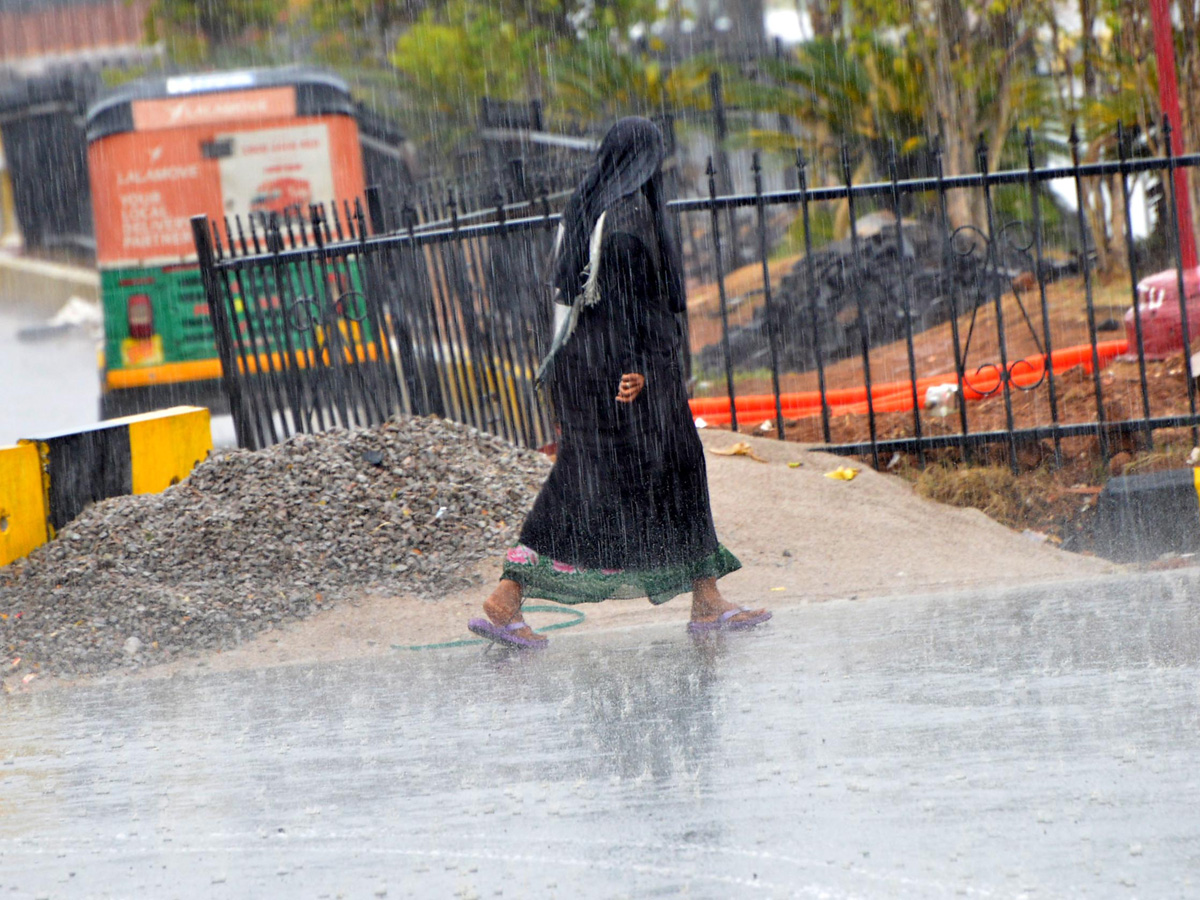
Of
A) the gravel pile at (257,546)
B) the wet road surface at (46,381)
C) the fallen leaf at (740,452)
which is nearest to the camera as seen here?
the gravel pile at (257,546)

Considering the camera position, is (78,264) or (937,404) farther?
(78,264)

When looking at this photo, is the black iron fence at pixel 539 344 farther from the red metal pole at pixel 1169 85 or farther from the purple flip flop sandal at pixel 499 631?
the purple flip flop sandal at pixel 499 631

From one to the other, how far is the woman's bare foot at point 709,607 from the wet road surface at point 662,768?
11 centimetres

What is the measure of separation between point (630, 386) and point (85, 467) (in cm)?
313

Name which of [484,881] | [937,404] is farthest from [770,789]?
[937,404]

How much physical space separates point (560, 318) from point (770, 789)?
2.13 m

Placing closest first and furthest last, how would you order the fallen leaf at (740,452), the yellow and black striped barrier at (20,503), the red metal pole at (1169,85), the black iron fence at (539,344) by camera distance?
the yellow and black striped barrier at (20,503) → the black iron fence at (539,344) → the fallen leaf at (740,452) → the red metal pole at (1169,85)

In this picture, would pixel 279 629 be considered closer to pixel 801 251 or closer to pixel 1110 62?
pixel 1110 62

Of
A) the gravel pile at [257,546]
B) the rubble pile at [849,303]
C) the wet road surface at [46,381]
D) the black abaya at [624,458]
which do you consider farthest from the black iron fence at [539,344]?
the wet road surface at [46,381]

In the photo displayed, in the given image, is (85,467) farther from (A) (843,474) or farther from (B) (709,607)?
(A) (843,474)

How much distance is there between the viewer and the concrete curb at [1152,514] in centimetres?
650

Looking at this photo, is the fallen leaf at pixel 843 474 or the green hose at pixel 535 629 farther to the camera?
the fallen leaf at pixel 843 474

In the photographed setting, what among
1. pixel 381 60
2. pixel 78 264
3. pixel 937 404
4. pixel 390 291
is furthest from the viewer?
pixel 78 264

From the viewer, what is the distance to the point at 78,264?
26984 millimetres
